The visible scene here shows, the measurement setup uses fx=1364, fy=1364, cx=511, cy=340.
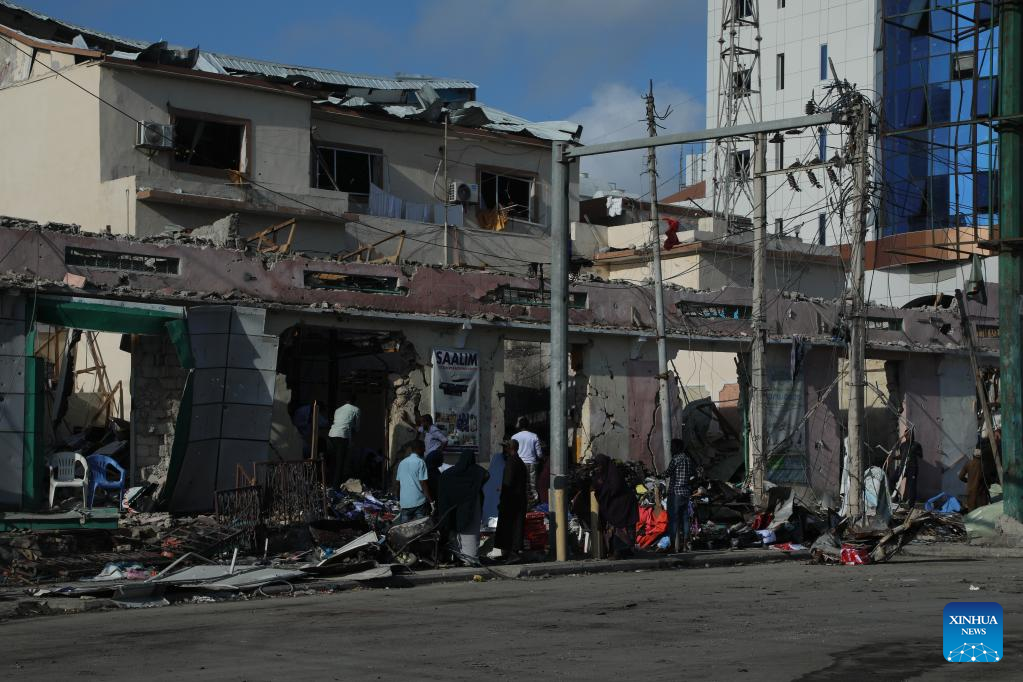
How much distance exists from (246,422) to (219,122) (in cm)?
1323

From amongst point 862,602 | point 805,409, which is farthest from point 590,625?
point 805,409

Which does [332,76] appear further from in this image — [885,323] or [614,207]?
[885,323]

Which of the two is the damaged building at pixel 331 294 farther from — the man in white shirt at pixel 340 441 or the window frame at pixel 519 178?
the man in white shirt at pixel 340 441

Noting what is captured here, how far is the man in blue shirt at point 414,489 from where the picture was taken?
56.5 ft

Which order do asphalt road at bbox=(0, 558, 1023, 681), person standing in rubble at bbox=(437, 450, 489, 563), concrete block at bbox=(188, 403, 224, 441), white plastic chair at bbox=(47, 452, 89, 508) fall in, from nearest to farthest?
asphalt road at bbox=(0, 558, 1023, 681) → person standing in rubble at bbox=(437, 450, 489, 563) → white plastic chair at bbox=(47, 452, 89, 508) → concrete block at bbox=(188, 403, 224, 441)

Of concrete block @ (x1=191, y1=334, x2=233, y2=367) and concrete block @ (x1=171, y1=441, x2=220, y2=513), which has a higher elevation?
concrete block @ (x1=191, y1=334, x2=233, y2=367)

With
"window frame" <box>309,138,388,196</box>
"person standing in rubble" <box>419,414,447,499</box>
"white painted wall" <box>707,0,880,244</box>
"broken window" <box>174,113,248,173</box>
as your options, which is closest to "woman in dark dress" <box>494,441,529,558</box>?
"person standing in rubble" <box>419,414,447,499</box>

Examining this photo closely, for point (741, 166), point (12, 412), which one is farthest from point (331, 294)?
point (741, 166)

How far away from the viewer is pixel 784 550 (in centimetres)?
1989

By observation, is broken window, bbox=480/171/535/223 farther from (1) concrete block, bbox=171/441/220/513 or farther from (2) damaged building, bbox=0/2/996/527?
(1) concrete block, bbox=171/441/220/513

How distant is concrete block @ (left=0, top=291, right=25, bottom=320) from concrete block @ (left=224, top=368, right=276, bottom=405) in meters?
3.17

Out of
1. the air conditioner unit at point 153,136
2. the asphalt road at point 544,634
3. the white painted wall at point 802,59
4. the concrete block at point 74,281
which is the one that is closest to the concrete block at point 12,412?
the concrete block at point 74,281

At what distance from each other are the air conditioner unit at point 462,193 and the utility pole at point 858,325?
14.4 m

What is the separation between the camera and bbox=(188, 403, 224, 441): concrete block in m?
20.5
